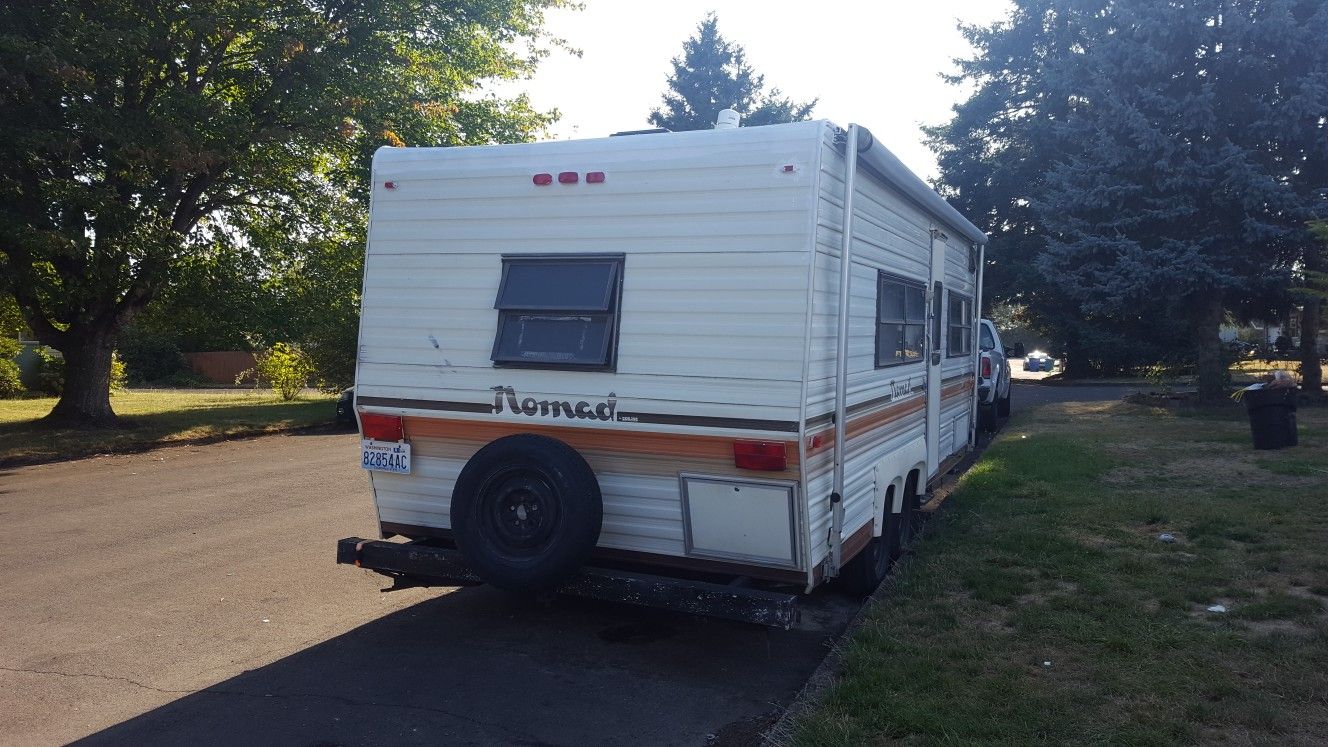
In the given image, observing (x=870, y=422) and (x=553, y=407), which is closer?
(x=553, y=407)

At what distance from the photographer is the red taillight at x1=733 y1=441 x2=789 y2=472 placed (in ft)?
16.4

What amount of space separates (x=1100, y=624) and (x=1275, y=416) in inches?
360

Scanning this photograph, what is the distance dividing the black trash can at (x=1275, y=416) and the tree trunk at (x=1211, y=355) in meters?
8.31

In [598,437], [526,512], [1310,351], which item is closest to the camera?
[526,512]

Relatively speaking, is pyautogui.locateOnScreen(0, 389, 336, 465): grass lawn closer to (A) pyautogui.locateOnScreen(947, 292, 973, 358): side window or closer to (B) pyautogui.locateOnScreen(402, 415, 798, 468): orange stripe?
(B) pyautogui.locateOnScreen(402, 415, 798, 468): orange stripe

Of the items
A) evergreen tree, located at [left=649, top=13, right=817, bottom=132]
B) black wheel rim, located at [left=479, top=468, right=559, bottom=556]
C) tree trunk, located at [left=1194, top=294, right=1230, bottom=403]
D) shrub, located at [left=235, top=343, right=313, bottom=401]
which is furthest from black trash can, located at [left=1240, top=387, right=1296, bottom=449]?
evergreen tree, located at [left=649, top=13, right=817, bottom=132]

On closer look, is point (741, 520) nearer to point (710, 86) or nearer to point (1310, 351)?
point (1310, 351)

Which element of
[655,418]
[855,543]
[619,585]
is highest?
[655,418]

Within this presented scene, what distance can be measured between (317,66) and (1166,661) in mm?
15160

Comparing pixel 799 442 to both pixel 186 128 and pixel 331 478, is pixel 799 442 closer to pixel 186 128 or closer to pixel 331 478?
pixel 331 478

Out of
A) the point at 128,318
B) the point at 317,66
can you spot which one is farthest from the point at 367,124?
the point at 128,318

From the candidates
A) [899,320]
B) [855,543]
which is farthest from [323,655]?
[899,320]

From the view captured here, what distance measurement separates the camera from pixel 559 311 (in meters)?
5.49

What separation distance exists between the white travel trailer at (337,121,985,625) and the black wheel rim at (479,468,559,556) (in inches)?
0.5
